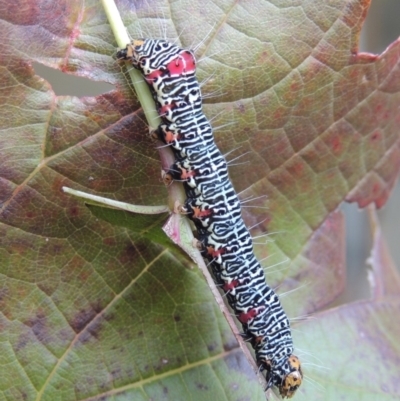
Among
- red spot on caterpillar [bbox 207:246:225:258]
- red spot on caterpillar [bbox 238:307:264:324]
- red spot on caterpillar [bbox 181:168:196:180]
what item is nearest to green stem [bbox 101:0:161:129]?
red spot on caterpillar [bbox 181:168:196:180]

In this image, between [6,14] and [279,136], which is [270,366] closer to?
[279,136]

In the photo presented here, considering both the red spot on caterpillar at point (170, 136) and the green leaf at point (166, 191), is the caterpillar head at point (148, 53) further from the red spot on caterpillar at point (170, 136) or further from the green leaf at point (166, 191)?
the red spot on caterpillar at point (170, 136)

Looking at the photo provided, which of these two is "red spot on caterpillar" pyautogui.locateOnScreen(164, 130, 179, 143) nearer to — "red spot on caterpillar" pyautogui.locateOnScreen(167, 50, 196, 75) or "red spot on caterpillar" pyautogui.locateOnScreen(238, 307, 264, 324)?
"red spot on caterpillar" pyautogui.locateOnScreen(167, 50, 196, 75)

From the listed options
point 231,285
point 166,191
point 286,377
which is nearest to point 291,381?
point 286,377

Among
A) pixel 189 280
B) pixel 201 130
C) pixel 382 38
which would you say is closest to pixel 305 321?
pixel 189 280

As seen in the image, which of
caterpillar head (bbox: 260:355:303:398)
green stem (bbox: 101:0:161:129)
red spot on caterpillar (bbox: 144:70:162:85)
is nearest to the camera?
green stem (bbox: 101:0:161:129)

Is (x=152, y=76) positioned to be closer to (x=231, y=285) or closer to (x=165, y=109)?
(x=165, y=109)
